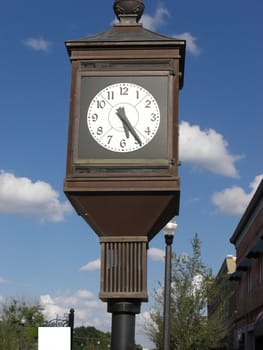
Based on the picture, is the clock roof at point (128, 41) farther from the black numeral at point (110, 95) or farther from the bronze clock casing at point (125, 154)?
A: the black numeral at point (110, 95)

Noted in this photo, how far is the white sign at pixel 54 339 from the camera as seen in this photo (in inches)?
583

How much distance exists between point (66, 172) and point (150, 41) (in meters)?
1.29

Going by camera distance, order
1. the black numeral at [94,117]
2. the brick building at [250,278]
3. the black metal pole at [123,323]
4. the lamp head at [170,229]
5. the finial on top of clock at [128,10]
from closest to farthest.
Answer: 1. the black metal pole at [123,323]
2. the black numeral at [94,117]
3. the finial on top of clock at [128,10]
4. the lamp head at [170,229]
5. the brick building at [250,278]

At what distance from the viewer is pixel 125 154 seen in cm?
581

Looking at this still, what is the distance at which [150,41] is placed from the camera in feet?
19.8

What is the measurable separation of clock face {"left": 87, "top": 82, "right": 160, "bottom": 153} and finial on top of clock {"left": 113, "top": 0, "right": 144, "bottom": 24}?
0.71 meters

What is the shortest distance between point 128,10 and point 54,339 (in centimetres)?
1052

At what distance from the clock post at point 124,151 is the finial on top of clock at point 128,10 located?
21 centimetres

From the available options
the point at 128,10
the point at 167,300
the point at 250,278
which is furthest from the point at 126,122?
the point at 250,278

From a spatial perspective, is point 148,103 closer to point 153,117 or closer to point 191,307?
point 153,117

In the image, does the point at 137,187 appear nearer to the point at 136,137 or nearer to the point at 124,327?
the point at 136,137

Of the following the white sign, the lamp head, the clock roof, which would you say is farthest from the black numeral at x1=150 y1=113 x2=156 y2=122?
the white sign

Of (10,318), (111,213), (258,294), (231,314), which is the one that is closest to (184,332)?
(258,294)

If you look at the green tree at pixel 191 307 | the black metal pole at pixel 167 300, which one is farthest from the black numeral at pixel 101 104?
the green tree at pixel 191 307
